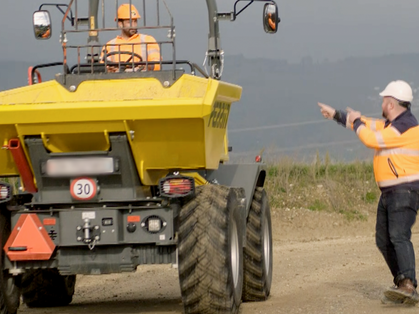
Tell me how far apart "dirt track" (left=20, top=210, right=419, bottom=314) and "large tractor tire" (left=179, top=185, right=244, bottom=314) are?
0.90 m

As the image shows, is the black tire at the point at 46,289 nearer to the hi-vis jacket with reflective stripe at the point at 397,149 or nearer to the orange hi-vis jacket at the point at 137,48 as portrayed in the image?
the orange hi-vis jacket at the point at 137,48

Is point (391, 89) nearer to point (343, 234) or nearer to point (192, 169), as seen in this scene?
point (192, 169)

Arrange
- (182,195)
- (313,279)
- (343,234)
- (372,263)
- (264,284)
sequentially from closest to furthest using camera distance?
(182,195)
(264,284)
(313,279)
(372,263)
(343,234)

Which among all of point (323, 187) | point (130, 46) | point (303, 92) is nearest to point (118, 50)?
point (130, 46)

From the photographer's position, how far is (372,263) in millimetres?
13281

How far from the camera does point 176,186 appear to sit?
8.20m

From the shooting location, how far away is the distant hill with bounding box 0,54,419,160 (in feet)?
288

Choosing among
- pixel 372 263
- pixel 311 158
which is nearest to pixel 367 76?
pixel 311 158

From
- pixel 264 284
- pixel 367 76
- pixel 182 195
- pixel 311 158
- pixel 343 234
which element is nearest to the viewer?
pixel 182 195

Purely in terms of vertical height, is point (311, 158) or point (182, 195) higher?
point (182, 195)

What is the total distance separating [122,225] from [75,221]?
38cm

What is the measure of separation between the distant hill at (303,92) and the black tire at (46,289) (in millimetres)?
63007

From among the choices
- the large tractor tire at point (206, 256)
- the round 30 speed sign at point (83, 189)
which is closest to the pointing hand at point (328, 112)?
the large tractor tire at point (206, 256)

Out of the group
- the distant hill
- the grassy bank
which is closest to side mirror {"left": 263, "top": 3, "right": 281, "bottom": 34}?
the grassy bank
